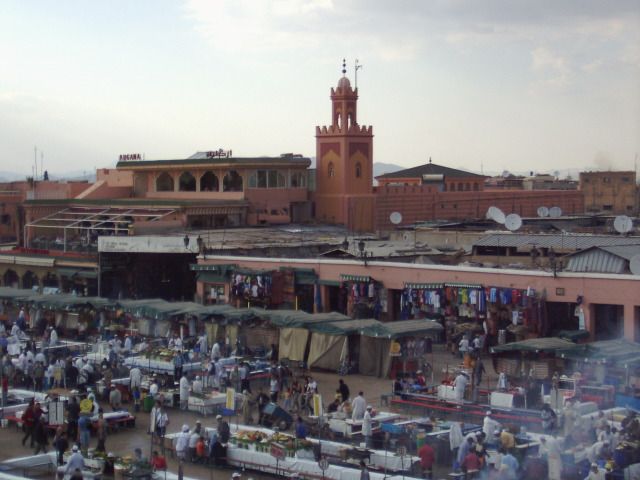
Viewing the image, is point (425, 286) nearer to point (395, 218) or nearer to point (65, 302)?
point (65, 302)

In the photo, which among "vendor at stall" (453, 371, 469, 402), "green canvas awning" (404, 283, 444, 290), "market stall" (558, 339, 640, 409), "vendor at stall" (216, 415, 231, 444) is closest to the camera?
"vendor at stall" (216, 415, 231, 444)

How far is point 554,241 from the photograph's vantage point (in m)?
33.5

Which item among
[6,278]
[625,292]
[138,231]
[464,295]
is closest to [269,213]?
[138,231]

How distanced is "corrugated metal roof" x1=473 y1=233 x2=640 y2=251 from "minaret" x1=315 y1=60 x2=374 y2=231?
1255cm

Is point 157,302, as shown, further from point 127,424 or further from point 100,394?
point 127,424

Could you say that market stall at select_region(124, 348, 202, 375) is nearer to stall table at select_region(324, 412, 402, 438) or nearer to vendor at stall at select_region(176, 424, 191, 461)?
stall table at select_region(324, 412, 402, 438)

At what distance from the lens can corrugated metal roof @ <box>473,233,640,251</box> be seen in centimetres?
3262

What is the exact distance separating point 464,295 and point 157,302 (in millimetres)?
8524

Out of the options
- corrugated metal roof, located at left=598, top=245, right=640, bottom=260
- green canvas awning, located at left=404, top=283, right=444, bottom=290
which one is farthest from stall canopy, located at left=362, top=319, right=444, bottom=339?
corrugated metal roof, located at left=598, top=245, right=640, bottom=260

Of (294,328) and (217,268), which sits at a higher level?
(217,268)

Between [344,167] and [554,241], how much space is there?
15.3 m

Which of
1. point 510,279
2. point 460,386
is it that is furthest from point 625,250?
point 460,386

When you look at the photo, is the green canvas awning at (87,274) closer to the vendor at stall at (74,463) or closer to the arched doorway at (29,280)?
the arched doorway at (29,280)

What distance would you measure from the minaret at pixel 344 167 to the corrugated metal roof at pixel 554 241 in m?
12.5
